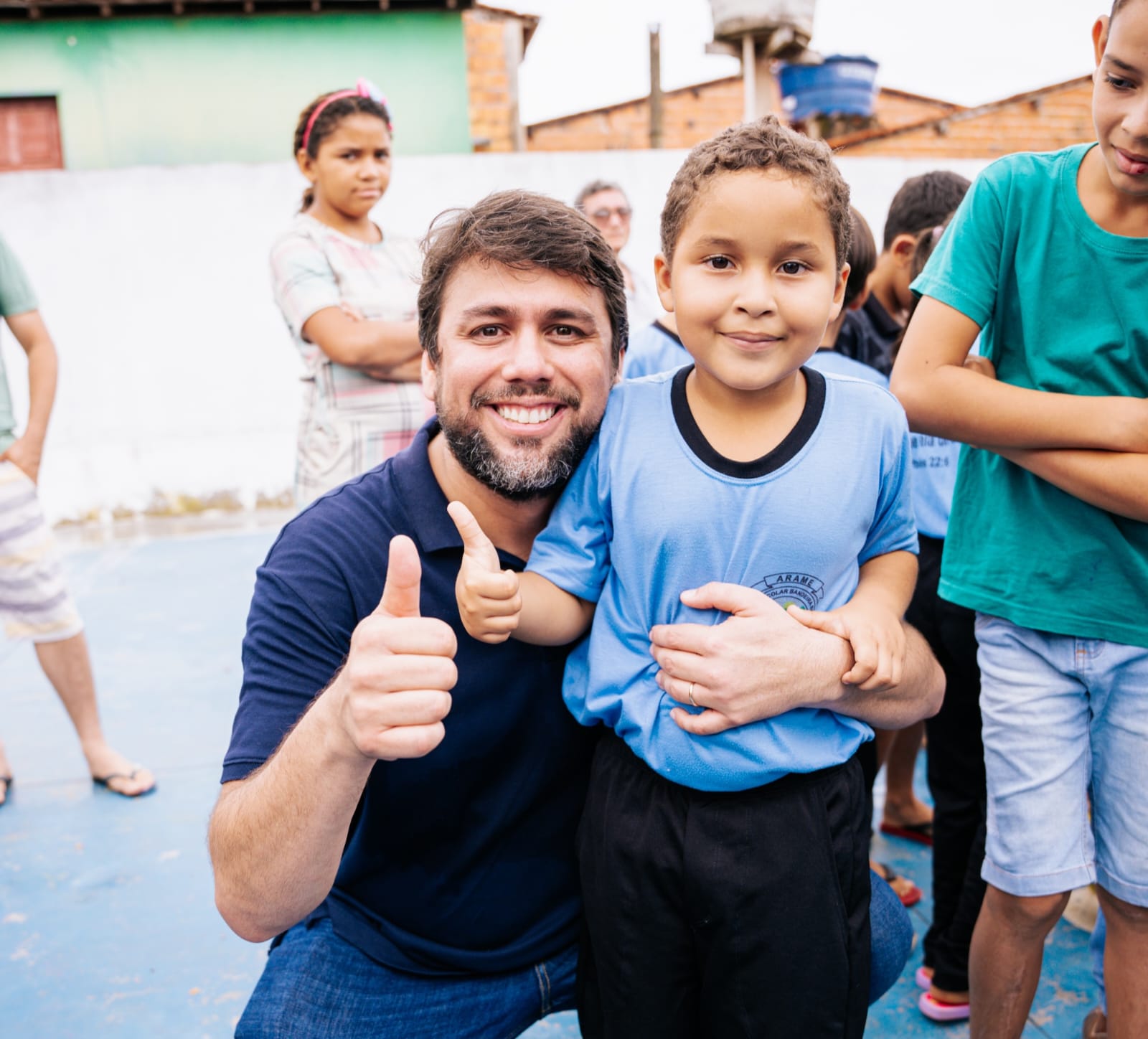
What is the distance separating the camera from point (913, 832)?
2.91 m

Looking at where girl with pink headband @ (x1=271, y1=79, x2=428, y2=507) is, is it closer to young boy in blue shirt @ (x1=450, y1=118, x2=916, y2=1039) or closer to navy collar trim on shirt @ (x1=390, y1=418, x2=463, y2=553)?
navy collar trim on shirt @ (x1=390, y1=418, x2=463, y2=553)

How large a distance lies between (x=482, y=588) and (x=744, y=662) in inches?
14.9

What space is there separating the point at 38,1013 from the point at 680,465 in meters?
2.06

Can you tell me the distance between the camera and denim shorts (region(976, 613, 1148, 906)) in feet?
5.14

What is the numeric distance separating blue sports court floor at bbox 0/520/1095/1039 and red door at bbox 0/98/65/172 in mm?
8107

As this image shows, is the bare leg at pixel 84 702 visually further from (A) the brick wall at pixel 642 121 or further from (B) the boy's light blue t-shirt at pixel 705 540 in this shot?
(A) the brick wall at pixel 642 121

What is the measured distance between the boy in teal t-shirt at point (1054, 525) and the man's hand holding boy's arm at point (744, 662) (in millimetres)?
443

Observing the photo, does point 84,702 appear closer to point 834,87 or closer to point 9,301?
point 9,301

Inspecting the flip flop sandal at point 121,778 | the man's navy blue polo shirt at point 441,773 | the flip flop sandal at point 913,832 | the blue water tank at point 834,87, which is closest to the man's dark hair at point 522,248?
the man's navy blue polo shirt at point 441,773

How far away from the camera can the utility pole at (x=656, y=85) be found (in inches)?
385

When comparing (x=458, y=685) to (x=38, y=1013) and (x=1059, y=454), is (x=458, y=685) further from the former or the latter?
(x=38, y=1013)

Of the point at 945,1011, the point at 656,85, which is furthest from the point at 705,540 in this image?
the point at 656,85

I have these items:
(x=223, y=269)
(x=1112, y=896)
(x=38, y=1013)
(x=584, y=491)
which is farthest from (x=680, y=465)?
(x=223, y=269)

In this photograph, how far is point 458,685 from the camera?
4.89 ft
